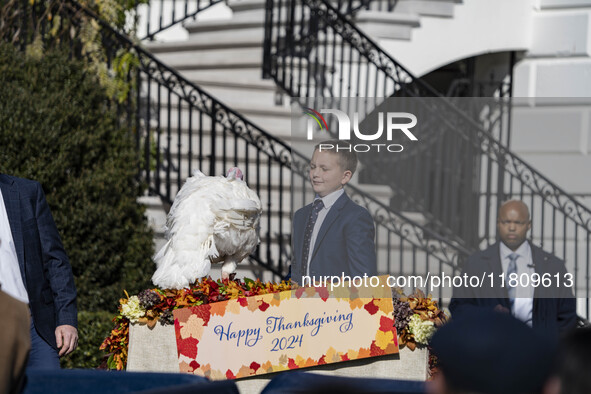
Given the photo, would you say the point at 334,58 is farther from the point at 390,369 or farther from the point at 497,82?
the point at 390,369

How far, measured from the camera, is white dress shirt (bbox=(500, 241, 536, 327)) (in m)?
4.34

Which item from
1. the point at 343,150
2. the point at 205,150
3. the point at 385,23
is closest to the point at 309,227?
the point at 343,150

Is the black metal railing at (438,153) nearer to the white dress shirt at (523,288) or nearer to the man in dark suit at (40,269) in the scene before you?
the white dress shirt at (523,288)

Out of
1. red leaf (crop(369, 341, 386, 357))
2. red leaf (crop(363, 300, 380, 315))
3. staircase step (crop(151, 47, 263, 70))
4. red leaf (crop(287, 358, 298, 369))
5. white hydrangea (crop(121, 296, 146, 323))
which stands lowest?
red leaf (crop(287, 358, 298, 369))

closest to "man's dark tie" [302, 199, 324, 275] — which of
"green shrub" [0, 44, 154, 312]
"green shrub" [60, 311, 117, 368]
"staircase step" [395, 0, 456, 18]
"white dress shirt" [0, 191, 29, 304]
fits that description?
"white dress shirt" [0, 191, 29, 304]

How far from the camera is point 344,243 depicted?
446 centimetres

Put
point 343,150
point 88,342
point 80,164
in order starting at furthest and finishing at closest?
point 80,164
point 88,342
point 343,150

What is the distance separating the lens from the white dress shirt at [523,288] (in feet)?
14.2

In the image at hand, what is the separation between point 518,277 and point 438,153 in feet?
4.98

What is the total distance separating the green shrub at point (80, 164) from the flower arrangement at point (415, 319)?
3692mm

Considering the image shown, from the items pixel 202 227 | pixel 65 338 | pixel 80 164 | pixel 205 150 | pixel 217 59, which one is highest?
pixel 217 59

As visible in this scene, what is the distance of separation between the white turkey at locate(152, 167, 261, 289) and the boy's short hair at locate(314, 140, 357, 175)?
0.45 m

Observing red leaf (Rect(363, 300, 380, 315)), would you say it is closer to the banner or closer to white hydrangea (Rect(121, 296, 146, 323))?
the banner

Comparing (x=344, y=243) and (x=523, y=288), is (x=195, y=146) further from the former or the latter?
(x=523, y=288)
